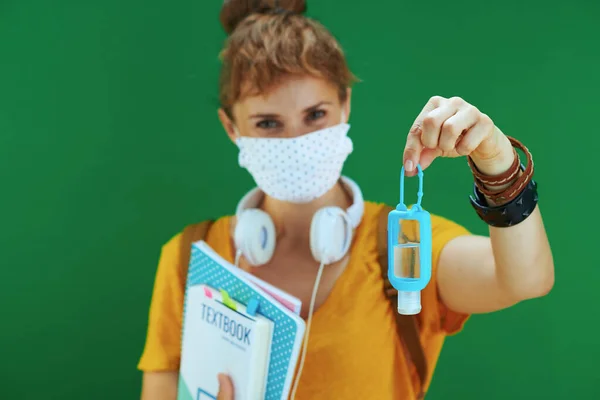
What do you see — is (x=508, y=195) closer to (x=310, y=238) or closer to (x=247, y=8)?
(x=310, y=238)

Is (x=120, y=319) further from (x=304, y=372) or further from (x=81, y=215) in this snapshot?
(x=304, y=372)

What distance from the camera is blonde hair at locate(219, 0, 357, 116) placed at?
138cm

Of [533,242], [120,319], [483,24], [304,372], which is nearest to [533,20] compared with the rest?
[483,24]

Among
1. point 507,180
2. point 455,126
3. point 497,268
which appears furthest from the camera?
point 497,268

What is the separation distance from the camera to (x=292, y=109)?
4.55 feet

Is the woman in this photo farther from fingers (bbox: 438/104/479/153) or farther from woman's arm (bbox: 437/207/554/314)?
fingers (bbox: 438/104/479/153)

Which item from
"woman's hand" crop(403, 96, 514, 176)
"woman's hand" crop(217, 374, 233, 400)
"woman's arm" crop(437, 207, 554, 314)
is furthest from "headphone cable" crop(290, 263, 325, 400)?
"woman's hand" crop(403, 96, 514, 176)

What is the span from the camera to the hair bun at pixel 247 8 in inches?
58.0

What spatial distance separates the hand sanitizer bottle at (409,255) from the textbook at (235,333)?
0.35 meters

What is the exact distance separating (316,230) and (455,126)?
557mm

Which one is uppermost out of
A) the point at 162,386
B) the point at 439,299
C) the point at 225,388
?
the point at 439,299

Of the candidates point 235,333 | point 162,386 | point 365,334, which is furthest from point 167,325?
point 365,334

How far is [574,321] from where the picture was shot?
1.46m

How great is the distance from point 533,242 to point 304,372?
56 cm
